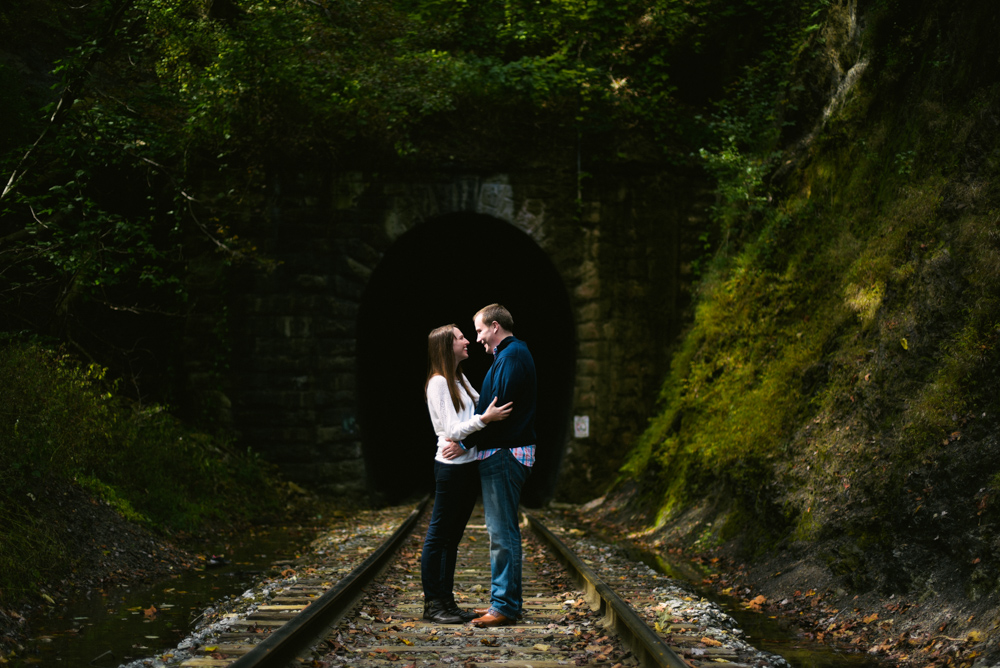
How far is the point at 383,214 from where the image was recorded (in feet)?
43.2

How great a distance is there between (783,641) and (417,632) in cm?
220

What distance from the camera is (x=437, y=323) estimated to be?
22.9 metres

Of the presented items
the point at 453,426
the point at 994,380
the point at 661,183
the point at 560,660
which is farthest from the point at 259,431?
the point at 994,380

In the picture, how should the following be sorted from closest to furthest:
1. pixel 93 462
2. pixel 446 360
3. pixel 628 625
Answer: pixel 628 625 → pixel 446 360 → pixel 93 462

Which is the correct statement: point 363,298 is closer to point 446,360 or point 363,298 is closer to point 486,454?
point 446,360

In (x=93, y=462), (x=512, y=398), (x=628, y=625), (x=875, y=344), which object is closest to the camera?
(x=628, y=625)

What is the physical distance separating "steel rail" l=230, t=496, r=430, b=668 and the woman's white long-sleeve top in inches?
44.6

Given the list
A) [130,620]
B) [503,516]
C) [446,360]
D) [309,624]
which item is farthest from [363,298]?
[309,624]

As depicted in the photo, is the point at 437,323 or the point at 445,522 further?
the point at 437,323

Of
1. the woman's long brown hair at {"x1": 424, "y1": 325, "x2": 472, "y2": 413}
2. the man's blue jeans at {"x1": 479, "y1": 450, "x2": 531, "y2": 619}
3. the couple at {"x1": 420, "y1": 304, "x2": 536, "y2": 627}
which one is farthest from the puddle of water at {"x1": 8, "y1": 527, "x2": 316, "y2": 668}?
the woman's long brown hair at {"x1": 424, "y1": 325, "x2": 472, "y2": 413}

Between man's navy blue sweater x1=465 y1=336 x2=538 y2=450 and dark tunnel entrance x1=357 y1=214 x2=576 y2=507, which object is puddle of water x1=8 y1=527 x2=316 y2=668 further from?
dark tunnel entrance x1=357 y1=214 x2=576 y2=507

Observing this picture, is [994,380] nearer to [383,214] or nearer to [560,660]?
[560,660]

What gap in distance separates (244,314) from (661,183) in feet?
22.7

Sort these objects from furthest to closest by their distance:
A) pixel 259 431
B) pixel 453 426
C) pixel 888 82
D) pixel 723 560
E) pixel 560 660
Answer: pixel 259 431, pixel 888 82, pixel 723 560, pixel 453 426, pixel 560 660
